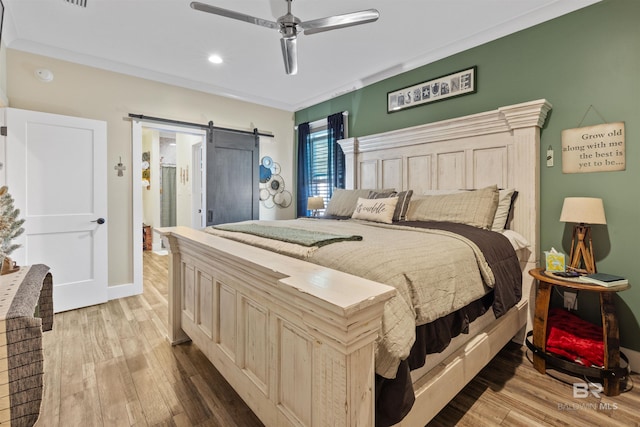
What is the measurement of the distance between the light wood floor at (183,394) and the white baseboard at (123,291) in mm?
971

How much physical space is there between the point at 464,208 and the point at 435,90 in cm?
150

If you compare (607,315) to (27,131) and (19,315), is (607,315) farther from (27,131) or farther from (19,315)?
(27,131)

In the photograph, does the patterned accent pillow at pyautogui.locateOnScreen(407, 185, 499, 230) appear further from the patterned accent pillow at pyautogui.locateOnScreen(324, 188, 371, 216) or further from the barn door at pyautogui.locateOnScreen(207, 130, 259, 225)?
the barn door at pyautogui.locateOnScreen(207, 130, 259, 225)

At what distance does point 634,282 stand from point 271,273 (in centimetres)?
253

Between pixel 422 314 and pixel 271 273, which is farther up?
pixel 271 273

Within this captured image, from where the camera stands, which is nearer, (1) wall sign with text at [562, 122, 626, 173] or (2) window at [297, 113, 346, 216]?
(1) wall sign with text at [562, 122, 626, 173]

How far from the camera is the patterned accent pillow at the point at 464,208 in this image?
2.27 metres

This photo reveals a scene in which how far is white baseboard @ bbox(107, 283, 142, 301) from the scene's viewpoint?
3.39 metres

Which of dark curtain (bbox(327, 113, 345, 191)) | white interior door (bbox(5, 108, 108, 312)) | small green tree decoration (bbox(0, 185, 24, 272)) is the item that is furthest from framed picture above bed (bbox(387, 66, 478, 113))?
small green tree decoration (bbox(0, 185, 24, 272))

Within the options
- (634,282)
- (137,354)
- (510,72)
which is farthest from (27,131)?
(634,282)

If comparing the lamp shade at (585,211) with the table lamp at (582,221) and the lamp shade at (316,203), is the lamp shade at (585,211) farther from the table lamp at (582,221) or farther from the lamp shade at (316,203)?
the lamp shade at (316,203)

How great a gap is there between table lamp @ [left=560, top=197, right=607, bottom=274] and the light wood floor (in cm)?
77

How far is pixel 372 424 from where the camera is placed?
97 cm

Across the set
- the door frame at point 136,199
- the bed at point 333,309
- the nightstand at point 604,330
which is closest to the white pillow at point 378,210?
the bed at point 333,309
